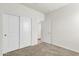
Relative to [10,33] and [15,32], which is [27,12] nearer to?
[15,32]

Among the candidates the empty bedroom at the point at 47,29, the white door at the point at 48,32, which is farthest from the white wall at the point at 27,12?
the white door at the point at 48,32

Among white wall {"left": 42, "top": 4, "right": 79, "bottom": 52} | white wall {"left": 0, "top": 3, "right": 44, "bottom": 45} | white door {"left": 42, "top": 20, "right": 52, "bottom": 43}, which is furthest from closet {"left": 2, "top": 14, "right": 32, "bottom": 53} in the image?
white wall {"left": 42, "top": 4, "right": 79, "bottom": 52}

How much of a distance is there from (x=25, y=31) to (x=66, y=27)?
177 cm

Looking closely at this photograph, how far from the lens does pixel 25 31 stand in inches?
146

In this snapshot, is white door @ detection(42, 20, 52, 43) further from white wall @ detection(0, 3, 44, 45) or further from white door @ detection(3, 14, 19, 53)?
white door @ detection(3, 14, 19, 53)

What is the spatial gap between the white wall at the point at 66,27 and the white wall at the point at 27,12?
27.0 inches

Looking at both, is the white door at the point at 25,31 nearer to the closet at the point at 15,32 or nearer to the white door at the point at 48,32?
the closet at the point at 15,32

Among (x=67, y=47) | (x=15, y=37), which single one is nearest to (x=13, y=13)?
(x=15, y=37)

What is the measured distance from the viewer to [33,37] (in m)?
4.17

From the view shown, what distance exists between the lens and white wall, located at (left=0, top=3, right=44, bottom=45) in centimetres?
277

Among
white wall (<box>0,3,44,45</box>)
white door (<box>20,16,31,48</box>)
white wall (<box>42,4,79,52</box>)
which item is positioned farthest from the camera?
white door (<box>20,16,31,48</box>)

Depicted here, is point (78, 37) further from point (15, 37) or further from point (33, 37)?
point (15, 37)

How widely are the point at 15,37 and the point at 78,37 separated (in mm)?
2347

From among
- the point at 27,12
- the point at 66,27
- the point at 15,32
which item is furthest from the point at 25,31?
the point at 66,27
